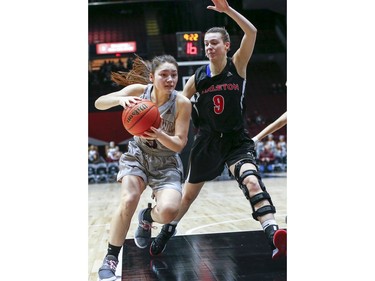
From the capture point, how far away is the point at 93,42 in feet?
13.3

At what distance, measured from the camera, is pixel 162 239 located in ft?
12.4

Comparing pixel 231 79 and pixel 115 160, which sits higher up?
pixel 231 79

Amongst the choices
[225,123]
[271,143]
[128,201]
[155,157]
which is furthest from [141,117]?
[271,143]

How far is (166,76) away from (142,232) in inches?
48.2

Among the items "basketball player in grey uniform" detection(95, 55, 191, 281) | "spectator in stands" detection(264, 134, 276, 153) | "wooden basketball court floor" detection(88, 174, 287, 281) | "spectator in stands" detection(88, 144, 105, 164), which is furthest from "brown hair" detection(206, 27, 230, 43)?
"spectator in stands" detection(264, 134, 276, 153)

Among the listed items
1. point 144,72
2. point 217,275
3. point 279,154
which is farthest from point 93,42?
point 279,154

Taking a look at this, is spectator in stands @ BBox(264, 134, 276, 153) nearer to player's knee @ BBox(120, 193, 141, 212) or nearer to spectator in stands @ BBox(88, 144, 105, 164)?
spectator in stands @ BBox(88, 144, 105, 164)

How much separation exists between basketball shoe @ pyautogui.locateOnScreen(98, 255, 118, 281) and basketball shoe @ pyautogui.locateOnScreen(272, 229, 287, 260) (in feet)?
3.41

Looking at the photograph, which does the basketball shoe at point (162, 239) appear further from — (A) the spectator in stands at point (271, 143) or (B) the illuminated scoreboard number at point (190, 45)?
(A) the spectator in stands at point (271, 143)

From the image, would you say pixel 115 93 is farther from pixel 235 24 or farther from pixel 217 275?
pixel 217 275

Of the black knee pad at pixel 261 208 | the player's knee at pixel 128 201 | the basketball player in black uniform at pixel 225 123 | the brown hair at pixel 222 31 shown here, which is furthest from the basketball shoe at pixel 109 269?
the brown hair at pixel 222 31

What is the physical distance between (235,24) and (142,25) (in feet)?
7.59

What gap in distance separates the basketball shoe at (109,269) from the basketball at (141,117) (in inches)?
33.3

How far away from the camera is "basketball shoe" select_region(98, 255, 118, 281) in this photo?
125 inches
